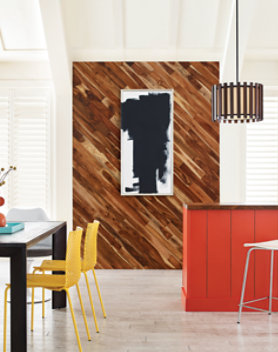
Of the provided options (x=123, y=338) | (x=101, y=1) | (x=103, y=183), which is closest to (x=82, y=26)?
(x=101, y=1)

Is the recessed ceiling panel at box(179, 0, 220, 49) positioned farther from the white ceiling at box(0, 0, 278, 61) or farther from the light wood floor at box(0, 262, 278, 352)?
the light wood floor at box(0, 262, 278, 352)

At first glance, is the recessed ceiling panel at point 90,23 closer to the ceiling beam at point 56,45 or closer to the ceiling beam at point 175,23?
the ceiling beam at point 56,45

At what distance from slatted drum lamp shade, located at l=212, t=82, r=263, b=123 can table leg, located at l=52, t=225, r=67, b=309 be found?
1.70 metres

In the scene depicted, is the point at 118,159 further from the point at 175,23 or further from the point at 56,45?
the point at 175,23

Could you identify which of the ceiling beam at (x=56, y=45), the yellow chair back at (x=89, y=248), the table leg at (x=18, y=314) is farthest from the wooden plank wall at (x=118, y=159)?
the table leg at (x=18, y=314)

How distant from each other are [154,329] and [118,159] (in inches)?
110

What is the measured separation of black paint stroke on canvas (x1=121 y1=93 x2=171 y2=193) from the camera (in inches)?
242

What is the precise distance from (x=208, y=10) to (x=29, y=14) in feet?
6.57

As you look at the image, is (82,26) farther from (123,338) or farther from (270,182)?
(123,338)

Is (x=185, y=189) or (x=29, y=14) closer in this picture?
(x=29, y=14)

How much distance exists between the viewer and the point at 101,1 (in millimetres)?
5512

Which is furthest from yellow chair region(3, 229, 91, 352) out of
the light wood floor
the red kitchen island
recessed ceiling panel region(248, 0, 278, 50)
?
recessed ceiling panel region(248, 0, 278, 50)

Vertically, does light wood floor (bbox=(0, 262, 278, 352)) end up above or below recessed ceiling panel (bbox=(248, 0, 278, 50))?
below

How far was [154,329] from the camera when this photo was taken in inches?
148
